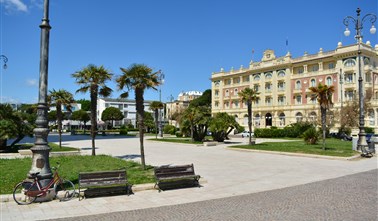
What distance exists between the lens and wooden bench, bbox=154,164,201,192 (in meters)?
9.91

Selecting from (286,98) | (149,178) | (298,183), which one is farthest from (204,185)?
(286,98)

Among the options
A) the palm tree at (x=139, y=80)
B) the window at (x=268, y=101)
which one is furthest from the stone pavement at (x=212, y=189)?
the window at (x=268, y=101)

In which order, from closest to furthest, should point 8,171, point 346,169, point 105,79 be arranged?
point 8,171
point 346,169
point 105,79

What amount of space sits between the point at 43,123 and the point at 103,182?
7.78 ft

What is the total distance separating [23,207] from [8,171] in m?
5.81

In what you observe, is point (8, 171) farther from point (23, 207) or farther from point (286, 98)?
point (286, 98)

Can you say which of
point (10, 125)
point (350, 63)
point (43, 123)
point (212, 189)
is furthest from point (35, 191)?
point (350, 63)

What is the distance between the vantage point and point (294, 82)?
66625mm

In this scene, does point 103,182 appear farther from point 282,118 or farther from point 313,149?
point 282,118

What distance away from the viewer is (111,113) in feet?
286

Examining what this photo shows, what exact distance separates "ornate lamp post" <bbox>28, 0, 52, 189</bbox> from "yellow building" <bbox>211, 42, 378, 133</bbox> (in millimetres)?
44487

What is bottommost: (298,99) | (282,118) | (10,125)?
(10,125)

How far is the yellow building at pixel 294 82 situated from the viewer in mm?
55750

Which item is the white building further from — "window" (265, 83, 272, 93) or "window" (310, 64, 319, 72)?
"window" (310, 64, 319, 72)
